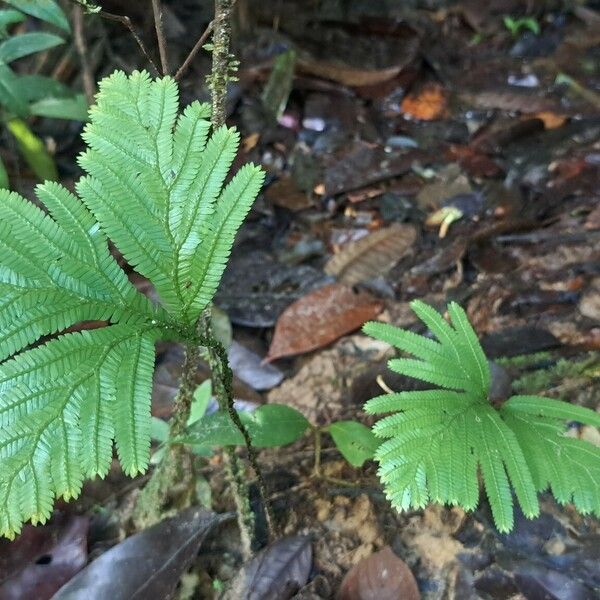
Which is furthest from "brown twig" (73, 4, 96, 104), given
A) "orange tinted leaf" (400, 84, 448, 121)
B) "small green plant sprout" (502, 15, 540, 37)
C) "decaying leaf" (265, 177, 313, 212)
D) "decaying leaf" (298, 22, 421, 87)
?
"small green plant sprout" (502, 15, 540, 37)

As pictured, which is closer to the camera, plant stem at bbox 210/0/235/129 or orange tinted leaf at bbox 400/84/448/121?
plant stem at bbox 210/0/235/129

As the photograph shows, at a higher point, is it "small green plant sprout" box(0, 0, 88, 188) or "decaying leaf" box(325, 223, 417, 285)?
"small green plant sprout" box(0, 0, 88, 188)

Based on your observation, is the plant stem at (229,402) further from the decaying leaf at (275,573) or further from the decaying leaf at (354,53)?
the decaying leaf at (354,53)

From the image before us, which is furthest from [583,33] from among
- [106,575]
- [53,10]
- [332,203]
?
[106,575]

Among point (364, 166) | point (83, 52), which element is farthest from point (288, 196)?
point (83, 52)

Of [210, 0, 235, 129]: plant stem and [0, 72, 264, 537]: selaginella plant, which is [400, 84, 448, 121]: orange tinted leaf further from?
[0, 72, 264, 537]: selaginella plant

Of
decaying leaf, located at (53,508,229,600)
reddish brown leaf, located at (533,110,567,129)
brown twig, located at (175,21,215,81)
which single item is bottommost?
decaying leaf, located at (53,508,229,600)
